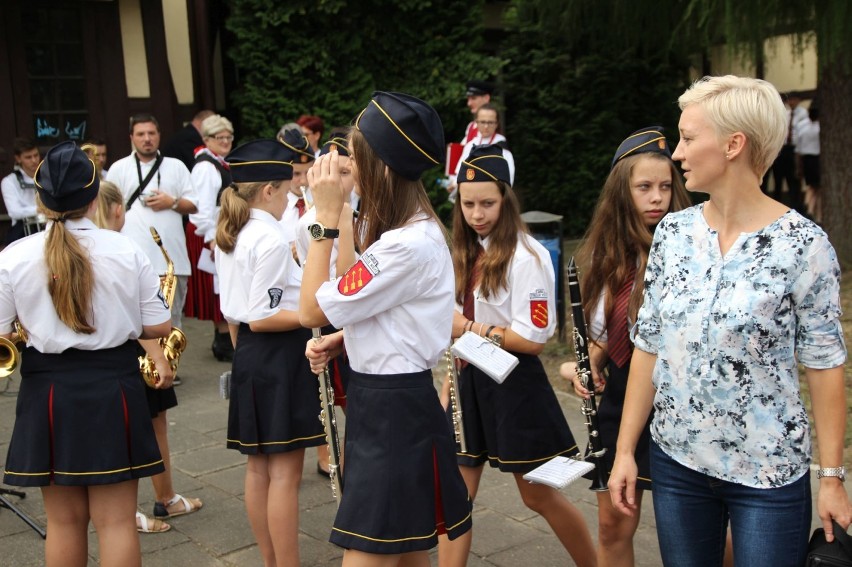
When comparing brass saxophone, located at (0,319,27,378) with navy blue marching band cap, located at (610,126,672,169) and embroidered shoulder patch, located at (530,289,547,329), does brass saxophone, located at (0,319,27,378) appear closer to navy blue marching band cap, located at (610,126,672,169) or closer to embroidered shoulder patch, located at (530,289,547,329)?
embroidered shoulder patch, located at (530,289,547,329)

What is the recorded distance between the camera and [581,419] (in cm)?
652

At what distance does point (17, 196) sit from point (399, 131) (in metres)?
7.82

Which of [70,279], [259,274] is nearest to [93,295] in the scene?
[70,279]

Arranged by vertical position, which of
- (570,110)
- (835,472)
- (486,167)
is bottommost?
(835,472)

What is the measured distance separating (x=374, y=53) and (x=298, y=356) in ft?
28.0

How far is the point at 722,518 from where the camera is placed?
2.61 metres

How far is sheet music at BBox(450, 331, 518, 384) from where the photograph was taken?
11.1 feet

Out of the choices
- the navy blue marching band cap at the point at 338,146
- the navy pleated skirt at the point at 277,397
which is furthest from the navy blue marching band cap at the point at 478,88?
the navy pleated skirt at the point at 277,397

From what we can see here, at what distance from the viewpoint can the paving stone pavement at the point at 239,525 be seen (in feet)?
14.6

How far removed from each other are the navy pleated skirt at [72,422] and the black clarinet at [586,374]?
1721 millimetres

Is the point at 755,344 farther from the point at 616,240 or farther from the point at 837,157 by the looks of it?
the point at 837,157

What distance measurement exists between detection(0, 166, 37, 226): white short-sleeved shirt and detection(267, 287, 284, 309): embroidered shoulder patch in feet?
21.1

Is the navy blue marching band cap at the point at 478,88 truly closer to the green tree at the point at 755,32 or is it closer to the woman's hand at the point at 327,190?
the green tree at the point at 755,32

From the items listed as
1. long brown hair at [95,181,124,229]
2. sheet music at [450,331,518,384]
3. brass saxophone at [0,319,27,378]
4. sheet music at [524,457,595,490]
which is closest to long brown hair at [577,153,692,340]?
sheet music at [450,331,518,384]
